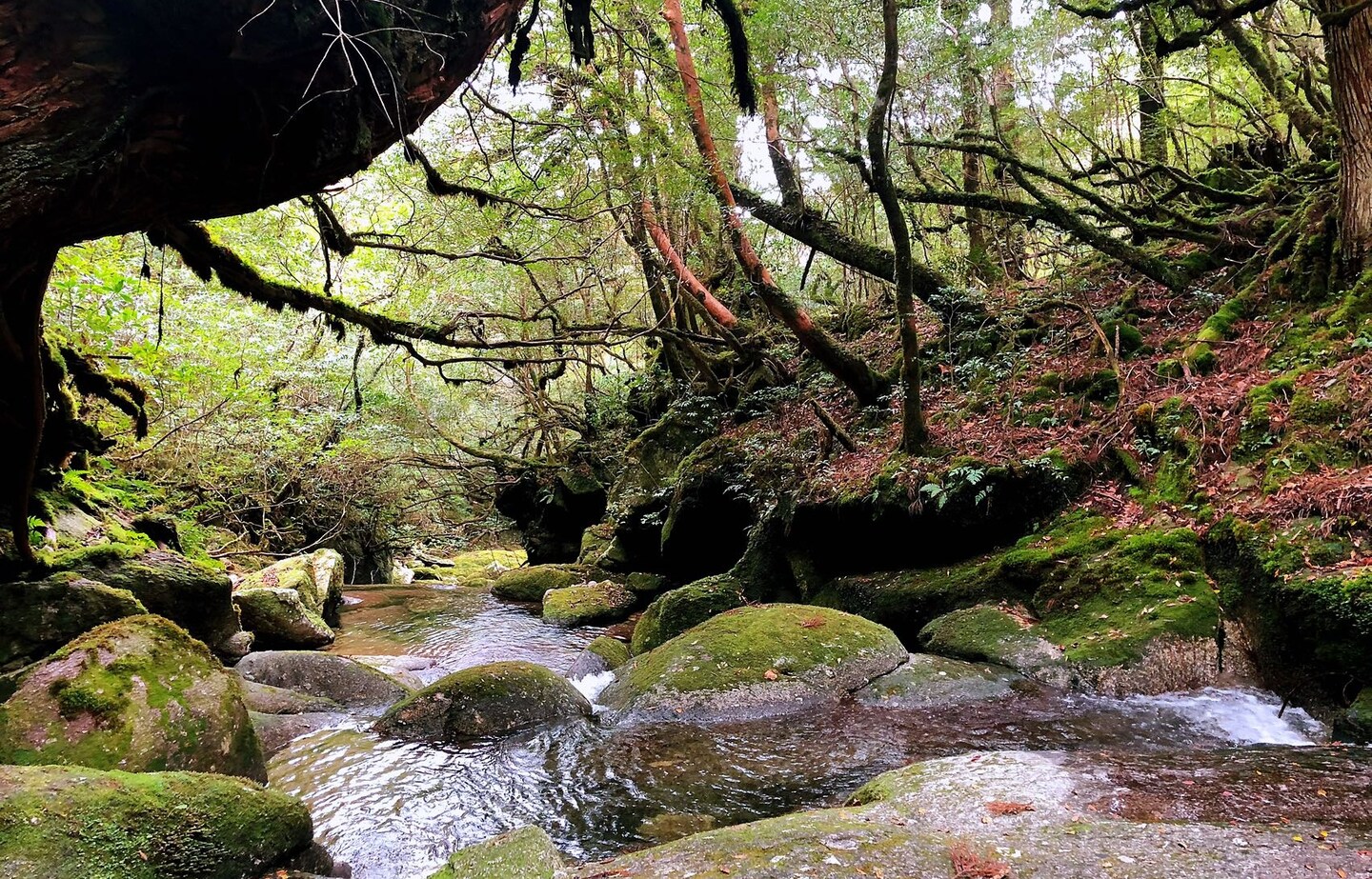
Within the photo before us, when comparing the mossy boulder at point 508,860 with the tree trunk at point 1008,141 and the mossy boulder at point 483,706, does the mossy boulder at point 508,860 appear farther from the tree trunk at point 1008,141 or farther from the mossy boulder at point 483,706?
the tree trunk at point 1008,141

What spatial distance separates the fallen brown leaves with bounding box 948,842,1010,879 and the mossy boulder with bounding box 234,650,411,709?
20.5 ft

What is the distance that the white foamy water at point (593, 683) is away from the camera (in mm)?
7316

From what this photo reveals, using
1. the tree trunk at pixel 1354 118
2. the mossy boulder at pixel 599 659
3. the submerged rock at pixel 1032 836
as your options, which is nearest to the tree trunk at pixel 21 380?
the submerged rock at pixel 1032 836

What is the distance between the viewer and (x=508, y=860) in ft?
10.5

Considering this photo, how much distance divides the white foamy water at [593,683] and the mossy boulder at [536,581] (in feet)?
18.8

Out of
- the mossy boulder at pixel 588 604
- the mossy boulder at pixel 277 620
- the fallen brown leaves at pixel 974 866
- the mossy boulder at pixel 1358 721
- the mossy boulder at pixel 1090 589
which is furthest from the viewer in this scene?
the mossy boulder at pixel 588 604

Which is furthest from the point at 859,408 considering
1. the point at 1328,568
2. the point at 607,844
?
the point at 607,844

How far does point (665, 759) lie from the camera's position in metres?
5.26

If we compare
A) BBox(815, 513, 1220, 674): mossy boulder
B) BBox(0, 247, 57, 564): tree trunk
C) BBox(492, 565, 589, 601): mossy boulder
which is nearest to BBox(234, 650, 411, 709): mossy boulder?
BBox(0, 247, 57, 564): tree trunk

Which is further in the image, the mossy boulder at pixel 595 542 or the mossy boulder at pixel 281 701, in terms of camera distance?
the mossy boulder at pixel 595 542

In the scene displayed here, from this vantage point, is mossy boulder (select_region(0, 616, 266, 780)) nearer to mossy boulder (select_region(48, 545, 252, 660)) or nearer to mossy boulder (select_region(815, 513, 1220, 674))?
mossy boulder (select_region(48, 545, 252, 660))

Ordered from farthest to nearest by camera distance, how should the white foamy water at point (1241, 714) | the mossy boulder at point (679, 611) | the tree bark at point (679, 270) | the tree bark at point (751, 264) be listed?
the tree bark at point (679, 270)
the mossy boulder at point (679, 611)
the tree bark at point (751, 264)
the white foamy water at point (1241, 714)

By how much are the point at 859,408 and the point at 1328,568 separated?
20.0ft

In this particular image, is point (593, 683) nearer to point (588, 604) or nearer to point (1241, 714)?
point (588, 604)
